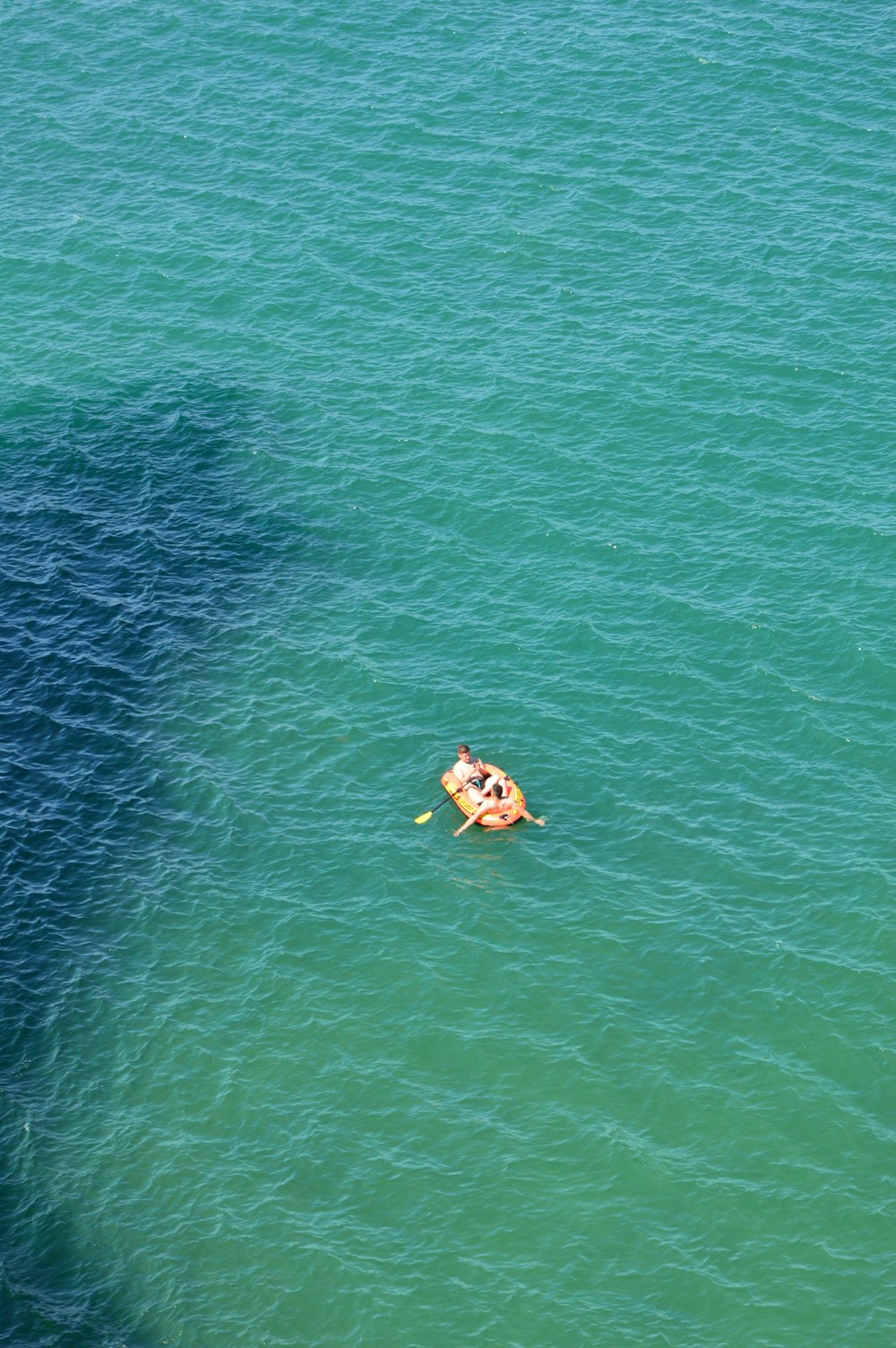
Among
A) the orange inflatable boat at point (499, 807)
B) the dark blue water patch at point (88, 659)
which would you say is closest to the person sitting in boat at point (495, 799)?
the orange inflatable boat at point (499, 807)

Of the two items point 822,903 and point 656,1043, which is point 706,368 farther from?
point 656,1043

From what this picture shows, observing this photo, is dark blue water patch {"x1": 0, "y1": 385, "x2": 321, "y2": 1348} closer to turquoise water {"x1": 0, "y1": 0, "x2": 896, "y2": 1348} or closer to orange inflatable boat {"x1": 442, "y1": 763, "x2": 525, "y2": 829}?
turquoise water {"x1": 0, "y1": 0, "x2": 896, "y2": 1348}

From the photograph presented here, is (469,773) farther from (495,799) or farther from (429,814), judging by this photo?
(429,814)

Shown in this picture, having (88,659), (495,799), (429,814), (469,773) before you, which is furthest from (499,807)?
(88,659)

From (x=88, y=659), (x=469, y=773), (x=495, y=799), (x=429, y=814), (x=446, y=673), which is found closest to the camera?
(x=495, y=799)

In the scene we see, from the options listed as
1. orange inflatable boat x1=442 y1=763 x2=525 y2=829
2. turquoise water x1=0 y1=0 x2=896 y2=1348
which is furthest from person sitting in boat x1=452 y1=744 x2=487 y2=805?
turquoise water x1=0 y1=0 x2=896 y2=1348

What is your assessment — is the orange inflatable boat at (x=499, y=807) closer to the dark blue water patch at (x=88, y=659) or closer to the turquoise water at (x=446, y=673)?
the turquoise water at (x=446, y=673)
